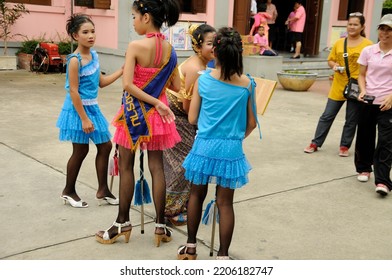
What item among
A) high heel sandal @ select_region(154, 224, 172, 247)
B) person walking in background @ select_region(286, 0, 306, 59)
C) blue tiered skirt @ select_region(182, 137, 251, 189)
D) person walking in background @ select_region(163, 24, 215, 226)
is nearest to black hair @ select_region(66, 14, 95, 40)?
person walking in background @ select_region(163, 24, 215, 226)

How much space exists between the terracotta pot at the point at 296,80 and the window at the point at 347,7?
233 inches

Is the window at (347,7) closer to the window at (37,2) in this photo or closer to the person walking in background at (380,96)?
the window at (37,2)

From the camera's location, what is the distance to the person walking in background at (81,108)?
12.9 feet

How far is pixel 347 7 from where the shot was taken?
1623cm

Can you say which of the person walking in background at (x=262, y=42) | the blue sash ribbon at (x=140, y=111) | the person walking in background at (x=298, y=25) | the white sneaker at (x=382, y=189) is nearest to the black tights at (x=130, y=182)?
the blue sash ribbon at (x=140, y=111)

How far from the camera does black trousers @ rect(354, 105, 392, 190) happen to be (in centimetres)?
479

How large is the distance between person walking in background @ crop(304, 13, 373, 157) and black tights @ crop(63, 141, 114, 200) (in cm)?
300

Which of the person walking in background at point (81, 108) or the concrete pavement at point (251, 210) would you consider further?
the person walking in background at point (81, 108)

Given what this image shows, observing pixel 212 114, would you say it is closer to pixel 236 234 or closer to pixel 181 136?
pixel 181 136

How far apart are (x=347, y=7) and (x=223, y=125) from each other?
14.6 meters

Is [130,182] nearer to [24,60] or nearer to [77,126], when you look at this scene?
[77,126]

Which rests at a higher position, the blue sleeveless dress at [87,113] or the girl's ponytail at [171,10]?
the girl's ponytail at [171,10]
